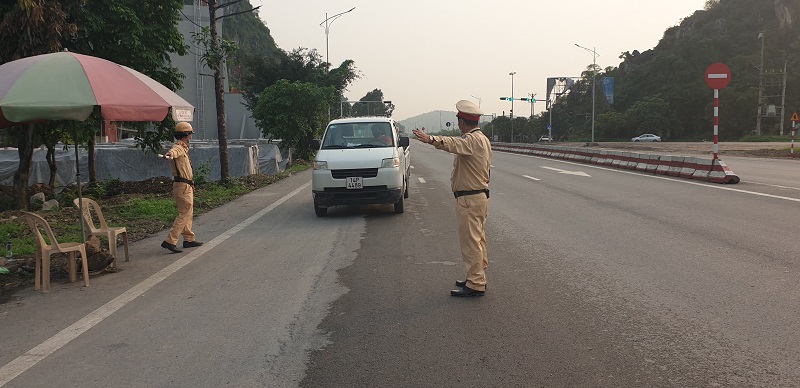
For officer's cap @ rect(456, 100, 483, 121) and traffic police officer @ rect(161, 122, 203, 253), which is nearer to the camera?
officer's cap @ rect(456, 100, 483, 121)

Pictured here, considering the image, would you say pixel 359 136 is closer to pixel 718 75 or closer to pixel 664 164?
pixel 718 75

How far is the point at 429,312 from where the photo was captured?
5113mm

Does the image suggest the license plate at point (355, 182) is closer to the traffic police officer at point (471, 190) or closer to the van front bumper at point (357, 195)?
the van front bumper at point (357, 195)

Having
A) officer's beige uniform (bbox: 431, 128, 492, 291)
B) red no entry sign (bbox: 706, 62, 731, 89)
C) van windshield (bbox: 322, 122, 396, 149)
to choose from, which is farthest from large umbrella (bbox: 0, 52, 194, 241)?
red no entry sign (bbox: 706, 62, 731, 89)

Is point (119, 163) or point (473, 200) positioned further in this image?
point (119, 163)

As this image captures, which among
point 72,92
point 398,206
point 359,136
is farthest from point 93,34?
point 72,92

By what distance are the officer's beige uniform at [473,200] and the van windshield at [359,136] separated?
5.63 meters

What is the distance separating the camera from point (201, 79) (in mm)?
45531

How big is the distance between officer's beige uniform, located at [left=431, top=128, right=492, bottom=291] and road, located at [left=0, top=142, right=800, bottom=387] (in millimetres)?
351

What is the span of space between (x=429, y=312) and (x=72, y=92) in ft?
13.5

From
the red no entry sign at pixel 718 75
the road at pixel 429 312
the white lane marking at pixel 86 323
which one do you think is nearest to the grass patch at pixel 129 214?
the road at pixel 429 312

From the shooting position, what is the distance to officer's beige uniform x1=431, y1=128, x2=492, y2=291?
5.59 m

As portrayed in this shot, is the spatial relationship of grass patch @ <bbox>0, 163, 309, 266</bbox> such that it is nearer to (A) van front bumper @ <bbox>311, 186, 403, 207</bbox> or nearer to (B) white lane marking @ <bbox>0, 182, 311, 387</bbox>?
(B) white lane marking @ <bbox>0, 182, 311, 387</bbox>

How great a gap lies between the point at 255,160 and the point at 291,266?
53.0 feet
